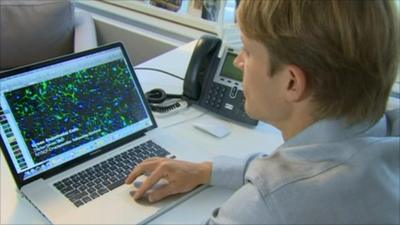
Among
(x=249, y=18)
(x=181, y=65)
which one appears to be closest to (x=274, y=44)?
(x=249, y=18)

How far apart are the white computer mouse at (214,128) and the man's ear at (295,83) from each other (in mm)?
534

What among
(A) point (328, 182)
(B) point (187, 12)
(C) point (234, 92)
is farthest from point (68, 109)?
(B) point (187, 12)

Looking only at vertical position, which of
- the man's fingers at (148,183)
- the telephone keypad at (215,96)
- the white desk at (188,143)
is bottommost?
the white desk at (188,143)

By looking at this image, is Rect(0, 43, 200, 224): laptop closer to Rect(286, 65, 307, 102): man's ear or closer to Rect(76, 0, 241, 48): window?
Rect(286, 65, 307, 102): man's ear

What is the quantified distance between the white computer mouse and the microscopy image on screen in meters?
0.18

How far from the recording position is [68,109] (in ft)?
3.30

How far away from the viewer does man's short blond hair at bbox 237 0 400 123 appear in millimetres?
596

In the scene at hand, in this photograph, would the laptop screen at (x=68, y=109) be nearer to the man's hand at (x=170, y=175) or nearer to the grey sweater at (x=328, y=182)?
the man's hand at (x=170, y=175)

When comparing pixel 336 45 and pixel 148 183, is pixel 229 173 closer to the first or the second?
pixel 148 183

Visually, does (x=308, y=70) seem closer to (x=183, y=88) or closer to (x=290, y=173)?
(x=290, y=173)

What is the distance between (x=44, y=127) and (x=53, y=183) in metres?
0.12

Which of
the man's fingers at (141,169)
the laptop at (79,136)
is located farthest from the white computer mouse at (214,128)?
the man's fingers at (141,169)

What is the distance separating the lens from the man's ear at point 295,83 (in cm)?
65

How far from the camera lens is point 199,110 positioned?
1.35 meters
